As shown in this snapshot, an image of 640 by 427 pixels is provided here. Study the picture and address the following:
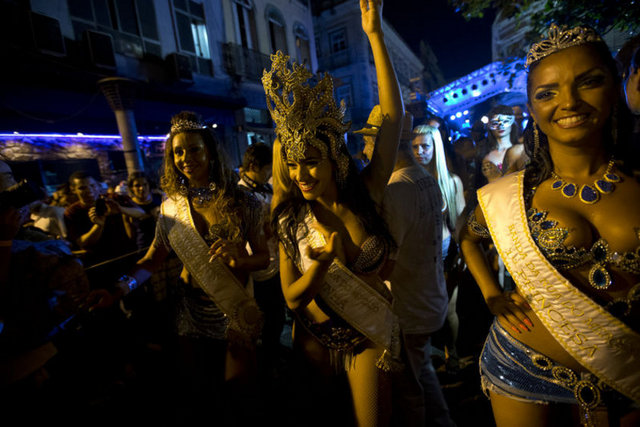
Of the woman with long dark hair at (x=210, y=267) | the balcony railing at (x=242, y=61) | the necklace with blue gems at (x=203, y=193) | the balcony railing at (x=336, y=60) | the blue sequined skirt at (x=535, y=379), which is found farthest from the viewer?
the balcony railing at (x=336, y=60)

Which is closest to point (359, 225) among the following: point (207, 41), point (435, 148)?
point (435, 148)

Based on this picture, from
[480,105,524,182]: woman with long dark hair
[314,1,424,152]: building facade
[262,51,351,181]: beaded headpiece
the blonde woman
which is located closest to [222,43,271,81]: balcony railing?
[314,1,424,152]: building facade

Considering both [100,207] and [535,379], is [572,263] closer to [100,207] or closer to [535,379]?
[535,379]

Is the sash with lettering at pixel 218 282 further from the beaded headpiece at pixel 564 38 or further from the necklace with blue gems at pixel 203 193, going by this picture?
the beaded headpiece at pixel 564 38

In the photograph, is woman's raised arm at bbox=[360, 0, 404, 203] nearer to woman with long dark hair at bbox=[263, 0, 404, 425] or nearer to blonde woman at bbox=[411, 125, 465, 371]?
woman with long dark hair at bbox=[263, 0, 404, 425]

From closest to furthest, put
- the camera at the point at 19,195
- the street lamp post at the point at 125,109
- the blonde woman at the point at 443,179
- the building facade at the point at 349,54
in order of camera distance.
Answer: the camera at the point at 19,195, the blonde woman at the point at 443,179, the street lamp post at the point at 125,109, the building facade at the point at 349,54

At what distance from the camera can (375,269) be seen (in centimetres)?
168

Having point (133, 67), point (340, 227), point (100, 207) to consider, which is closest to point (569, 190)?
point (340, 227)

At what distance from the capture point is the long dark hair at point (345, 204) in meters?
1.67

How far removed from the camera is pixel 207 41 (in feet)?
37.9

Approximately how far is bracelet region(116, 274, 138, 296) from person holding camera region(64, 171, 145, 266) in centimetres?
170

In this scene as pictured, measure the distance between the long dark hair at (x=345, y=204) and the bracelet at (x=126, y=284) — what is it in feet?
3.71

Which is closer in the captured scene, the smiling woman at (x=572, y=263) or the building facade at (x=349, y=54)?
→ the smiling woman at (x=572, y=263)

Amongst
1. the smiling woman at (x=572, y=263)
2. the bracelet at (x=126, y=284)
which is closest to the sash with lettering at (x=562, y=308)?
the smiling woman at (x=572, y=263)
